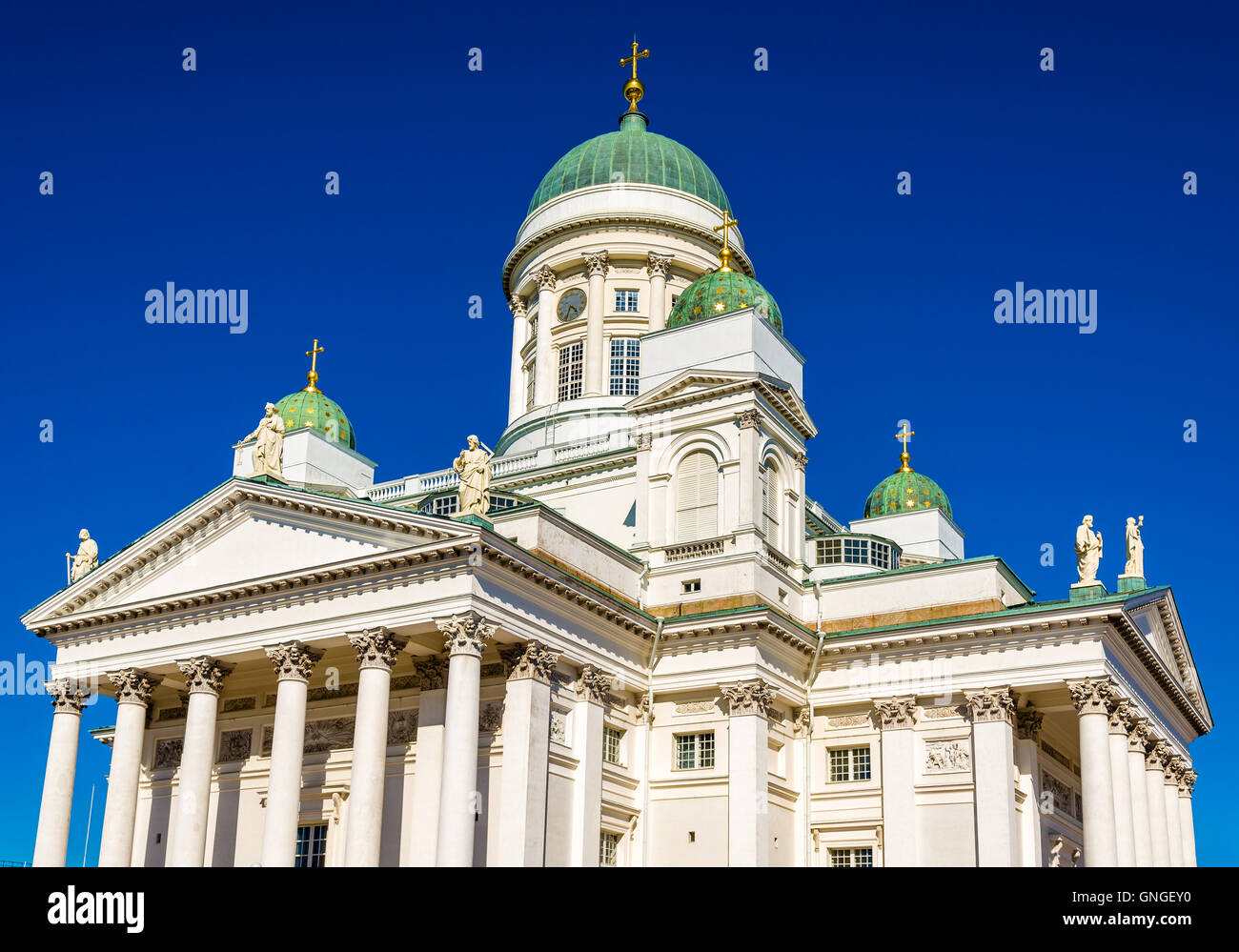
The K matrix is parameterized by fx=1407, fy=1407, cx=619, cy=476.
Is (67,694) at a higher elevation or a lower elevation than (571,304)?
lower

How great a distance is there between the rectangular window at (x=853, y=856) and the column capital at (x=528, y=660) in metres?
10.5

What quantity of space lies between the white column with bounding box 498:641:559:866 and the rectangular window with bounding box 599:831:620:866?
389 centimetres

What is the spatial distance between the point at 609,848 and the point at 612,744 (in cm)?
276

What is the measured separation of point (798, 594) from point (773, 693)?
13.8ft

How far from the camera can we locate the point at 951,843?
3775 centimetres

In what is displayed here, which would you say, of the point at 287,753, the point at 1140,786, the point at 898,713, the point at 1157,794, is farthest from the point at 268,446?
the point at 1157,794

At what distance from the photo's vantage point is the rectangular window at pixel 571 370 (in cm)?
5331

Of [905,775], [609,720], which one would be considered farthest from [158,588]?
[905,775]

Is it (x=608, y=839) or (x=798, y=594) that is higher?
(x=798, y=594)

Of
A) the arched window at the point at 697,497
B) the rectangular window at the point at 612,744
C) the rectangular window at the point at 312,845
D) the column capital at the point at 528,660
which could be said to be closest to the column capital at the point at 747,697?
the rectangular window at the point at 612,744

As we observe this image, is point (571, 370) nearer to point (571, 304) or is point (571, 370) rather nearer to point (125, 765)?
point (571, 304)

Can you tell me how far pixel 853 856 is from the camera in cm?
3931
